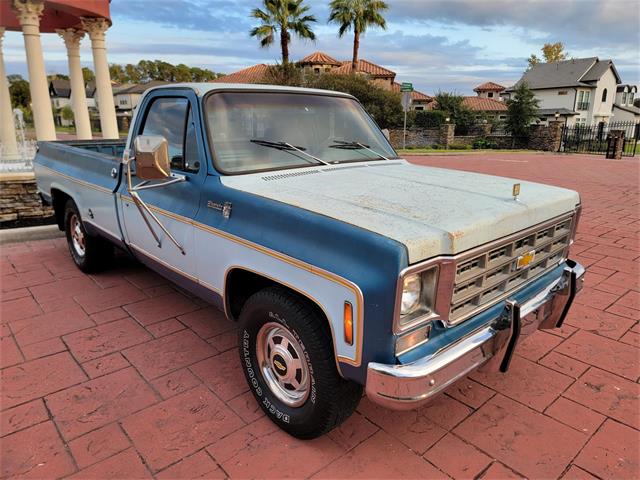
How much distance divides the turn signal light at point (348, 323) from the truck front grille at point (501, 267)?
0.50 meters

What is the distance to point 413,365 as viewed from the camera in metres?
1.99

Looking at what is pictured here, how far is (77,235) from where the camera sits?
5.19 metres

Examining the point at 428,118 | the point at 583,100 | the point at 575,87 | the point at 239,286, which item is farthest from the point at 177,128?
the point at 583,100

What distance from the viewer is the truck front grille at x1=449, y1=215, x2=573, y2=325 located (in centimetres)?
221

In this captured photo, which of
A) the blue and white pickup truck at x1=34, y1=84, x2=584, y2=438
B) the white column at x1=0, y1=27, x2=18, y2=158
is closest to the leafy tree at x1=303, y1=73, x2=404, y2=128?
the white column at x1=0, y1=27, x2=18, y2=158

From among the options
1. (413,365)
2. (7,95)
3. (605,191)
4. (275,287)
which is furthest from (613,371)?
(7,95)

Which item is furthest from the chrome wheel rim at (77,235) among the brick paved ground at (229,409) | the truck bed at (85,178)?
the brick paved ground at (229,409)

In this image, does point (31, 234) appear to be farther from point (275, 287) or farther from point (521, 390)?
point (521, 390)

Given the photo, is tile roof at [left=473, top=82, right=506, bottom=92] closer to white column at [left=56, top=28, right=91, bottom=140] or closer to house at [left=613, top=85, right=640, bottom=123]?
house at [left=613, top=85, right=640, bottom=123]

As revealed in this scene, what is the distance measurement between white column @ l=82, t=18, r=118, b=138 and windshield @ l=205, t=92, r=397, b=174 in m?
10.0

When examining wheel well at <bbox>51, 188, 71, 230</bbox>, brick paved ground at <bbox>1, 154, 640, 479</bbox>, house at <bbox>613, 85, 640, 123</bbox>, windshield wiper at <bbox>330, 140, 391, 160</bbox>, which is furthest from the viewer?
house at <bbox>613, 85, 640, 123</bbox>

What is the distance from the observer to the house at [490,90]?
216ft

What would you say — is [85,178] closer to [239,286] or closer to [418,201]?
[239,286]

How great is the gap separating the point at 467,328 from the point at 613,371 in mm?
1707
